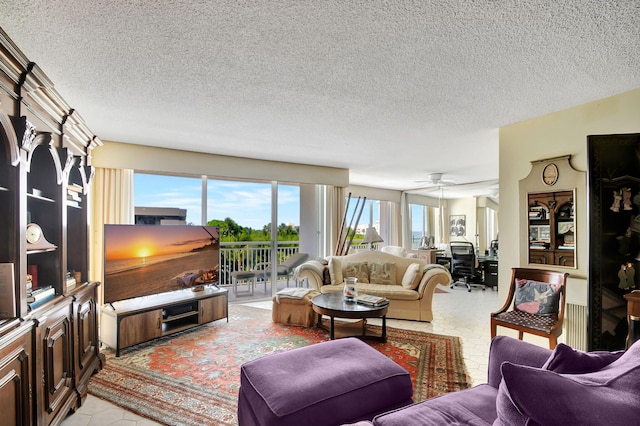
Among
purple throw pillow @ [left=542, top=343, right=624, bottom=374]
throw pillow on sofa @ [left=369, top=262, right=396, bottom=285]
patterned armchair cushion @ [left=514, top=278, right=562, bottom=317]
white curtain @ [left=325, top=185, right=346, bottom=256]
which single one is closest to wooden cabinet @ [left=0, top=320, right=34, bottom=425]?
purple throw pillow @ [left=542, top=343, right=624, bottom=374]

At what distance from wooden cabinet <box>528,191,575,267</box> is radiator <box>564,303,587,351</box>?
0.39 metres

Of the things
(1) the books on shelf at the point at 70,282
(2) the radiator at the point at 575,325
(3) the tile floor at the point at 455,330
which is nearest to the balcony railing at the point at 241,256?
(3) the tile floor at the point at 455,330

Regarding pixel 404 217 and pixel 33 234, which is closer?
pixel 33 234

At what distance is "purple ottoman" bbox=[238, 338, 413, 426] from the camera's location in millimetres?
1479

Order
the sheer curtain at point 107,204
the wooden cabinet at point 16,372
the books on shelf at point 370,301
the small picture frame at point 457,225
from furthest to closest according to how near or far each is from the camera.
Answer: the small picture frame at point 457,225 < the sheer curtain at point 107,204 < the books on shelf at point 370,301 < the wooden cabinet at point 16,372

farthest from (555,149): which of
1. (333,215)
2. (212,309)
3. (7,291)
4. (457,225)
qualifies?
(457,225)

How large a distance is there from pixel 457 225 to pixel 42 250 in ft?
35.0

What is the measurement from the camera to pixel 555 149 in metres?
3.02

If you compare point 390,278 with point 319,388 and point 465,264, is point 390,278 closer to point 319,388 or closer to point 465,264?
point 465,264

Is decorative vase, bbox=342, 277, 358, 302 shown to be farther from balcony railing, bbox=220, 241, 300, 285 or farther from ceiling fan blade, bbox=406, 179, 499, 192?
ceiling fan blade, bbox=406, 179, 499, 192

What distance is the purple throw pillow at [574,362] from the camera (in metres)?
1.06

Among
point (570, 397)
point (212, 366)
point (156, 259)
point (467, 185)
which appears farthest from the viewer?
point (467, 185)

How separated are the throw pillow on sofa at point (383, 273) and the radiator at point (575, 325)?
211 centimetres

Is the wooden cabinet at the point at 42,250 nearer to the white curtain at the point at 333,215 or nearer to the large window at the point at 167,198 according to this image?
the large window at the point at 167,198
